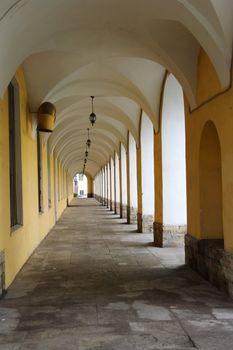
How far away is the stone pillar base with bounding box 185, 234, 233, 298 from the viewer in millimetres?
5633

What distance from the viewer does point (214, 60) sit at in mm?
5863

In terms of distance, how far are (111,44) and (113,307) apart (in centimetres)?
475

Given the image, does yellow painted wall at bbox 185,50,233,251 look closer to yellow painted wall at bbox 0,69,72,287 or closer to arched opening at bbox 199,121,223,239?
arched opening at bbox 199,121,223,239

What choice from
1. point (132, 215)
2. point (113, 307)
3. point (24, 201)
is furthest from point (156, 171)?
point (132, 215)

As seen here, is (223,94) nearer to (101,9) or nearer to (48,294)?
(101,9)

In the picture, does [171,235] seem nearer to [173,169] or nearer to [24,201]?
[173,169]

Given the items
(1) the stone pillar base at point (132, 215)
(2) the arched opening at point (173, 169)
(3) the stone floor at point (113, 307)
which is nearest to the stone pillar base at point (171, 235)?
(2) the arched opening at point (173, 169)

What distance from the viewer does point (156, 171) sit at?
→ 36.3 ft

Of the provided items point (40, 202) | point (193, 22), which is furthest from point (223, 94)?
point (40, 202)

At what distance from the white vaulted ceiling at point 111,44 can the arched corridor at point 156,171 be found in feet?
0.08

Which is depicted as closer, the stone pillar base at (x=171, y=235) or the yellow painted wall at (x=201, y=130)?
the yellow painted wall at (x=201, y=130)

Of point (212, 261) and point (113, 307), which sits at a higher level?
point (212, 261)

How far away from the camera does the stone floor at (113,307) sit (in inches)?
159

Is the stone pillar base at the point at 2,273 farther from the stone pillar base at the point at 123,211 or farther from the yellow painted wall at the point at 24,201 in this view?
the stone pillar base at the point at 123,211
